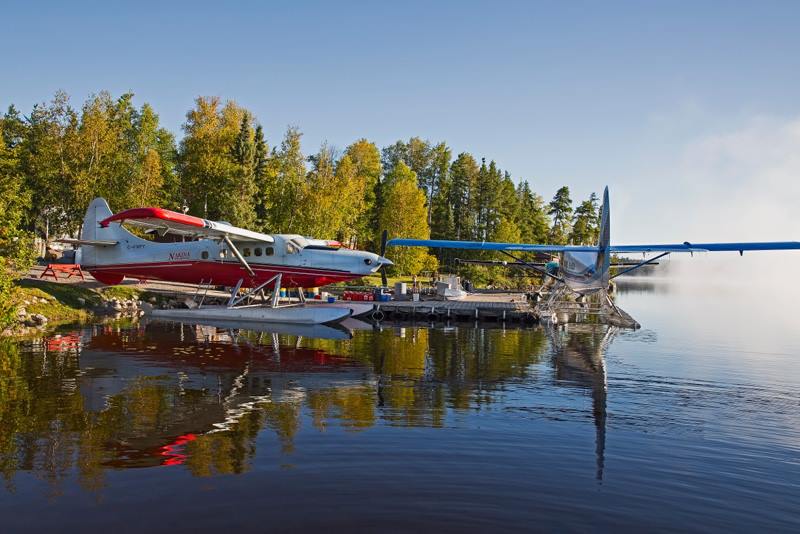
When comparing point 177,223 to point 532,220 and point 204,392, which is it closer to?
point 204,392

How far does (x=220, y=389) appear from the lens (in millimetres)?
11273

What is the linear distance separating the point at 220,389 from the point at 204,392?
395 mm

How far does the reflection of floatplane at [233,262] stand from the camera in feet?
74.3

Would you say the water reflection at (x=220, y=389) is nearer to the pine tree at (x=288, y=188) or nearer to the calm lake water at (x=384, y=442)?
the calm lake water at (x=384, y=442)

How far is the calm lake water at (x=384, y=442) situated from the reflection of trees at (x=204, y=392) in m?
0.05

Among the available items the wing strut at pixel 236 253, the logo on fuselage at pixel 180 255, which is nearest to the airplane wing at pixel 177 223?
the wing strut at pixel 236 253

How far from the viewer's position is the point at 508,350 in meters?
18.9

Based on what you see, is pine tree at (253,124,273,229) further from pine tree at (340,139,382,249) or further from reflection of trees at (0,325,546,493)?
reflection of trees at (0,325,546,493)

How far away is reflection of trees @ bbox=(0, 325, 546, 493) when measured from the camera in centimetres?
734

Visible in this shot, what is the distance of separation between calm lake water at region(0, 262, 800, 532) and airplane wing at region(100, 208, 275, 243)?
4.45 meters

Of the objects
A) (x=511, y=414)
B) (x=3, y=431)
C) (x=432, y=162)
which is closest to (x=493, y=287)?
(x=432, y=162)

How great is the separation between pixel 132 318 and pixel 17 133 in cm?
3038

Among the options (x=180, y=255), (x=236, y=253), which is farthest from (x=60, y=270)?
(x=236, y=253)

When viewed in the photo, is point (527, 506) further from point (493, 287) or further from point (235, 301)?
point (493, 287)
